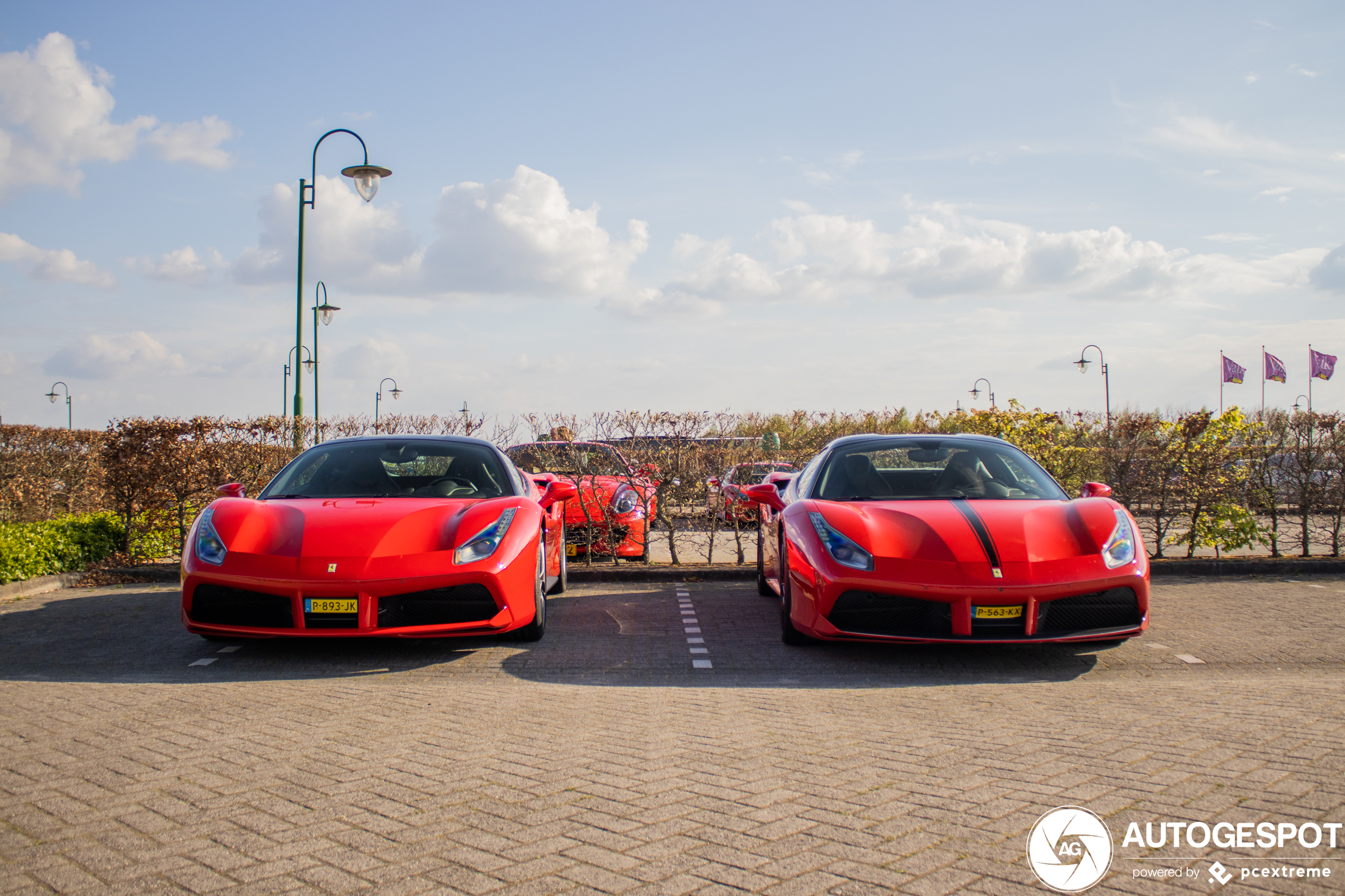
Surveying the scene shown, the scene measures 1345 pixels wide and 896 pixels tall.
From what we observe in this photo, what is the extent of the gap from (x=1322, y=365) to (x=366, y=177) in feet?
143

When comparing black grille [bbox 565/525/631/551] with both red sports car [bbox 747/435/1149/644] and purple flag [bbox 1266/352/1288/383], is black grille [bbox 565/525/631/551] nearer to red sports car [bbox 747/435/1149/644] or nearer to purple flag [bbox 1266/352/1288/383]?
red sports car [bbox 747/435/1149/644]

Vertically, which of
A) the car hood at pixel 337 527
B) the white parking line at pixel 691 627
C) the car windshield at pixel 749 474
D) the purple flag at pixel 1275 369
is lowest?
the white parking line at pixel 691 627

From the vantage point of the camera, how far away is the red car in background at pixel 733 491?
11.0m

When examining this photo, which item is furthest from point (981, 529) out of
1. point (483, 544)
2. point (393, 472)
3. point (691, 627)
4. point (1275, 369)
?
point (1275, 369)

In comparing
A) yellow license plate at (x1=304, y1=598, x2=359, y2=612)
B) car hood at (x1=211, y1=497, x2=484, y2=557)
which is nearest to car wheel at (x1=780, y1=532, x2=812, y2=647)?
car hood at (x1=211, y1=497, x2=484, y2=557)

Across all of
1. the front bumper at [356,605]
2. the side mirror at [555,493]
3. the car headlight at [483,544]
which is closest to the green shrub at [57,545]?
the front bumper at [356,605]

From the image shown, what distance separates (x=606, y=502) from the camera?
34.9 feet

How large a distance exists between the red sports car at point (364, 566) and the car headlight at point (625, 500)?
3.82m

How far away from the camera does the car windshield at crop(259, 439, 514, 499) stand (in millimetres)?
6855

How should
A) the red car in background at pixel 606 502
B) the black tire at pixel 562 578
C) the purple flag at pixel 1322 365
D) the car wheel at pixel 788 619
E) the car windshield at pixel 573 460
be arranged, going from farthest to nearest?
the purple flag at pixel 1322 365, the car windshield at pixel 573 460, the red car in background at pixel 606 502, the black tire at pixel 562 578, the car wheel at pixel 788 619

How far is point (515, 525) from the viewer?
6.41 metres

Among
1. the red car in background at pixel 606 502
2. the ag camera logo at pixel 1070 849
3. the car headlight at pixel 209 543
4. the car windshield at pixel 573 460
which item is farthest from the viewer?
the car windshield at pixel 573 460

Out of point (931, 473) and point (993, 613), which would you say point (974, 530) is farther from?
point (931, 473)

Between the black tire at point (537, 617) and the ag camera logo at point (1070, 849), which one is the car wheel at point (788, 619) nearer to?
the black tire at point (537, 617)
